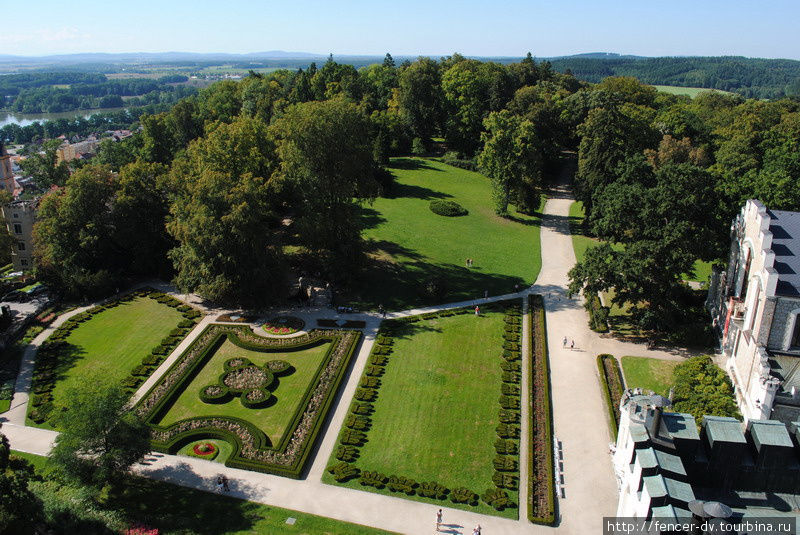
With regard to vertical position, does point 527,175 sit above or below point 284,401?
above

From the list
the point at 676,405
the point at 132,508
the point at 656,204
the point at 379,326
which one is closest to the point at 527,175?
the point at 656,204

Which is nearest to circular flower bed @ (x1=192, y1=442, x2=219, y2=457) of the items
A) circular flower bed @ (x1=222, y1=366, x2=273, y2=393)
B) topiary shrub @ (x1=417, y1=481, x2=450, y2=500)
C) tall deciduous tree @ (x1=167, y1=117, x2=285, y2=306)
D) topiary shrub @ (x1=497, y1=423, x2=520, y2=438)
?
circular flower bed @ (x1=222, y1=366, x2=273, y2=393)

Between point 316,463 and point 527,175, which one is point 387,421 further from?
point 527,175

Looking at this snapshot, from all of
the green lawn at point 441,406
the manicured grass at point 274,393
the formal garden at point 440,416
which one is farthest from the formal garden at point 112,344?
the green lawn at point 441,406

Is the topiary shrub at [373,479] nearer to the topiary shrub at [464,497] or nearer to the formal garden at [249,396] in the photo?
the formal garden at [249,396]

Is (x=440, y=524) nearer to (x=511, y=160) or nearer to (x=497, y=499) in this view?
(x=497, y=499)
